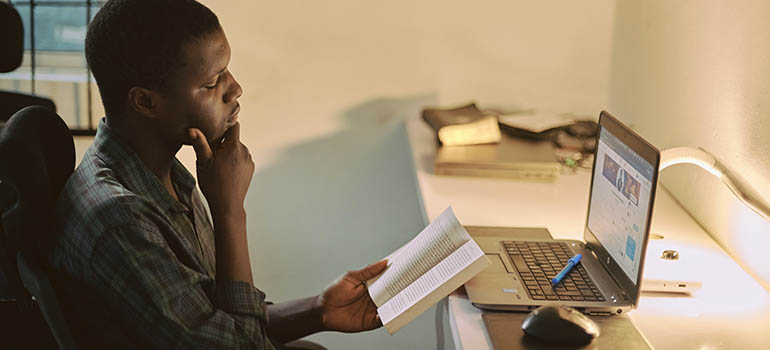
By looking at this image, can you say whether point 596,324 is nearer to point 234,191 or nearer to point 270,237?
point 234,191

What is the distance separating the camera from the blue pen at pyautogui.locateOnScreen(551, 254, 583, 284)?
1358 millimetres

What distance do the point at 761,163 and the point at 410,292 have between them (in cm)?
72

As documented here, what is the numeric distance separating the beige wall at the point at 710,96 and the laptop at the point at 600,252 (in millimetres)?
303

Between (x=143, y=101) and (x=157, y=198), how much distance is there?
16cm

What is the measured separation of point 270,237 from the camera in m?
2.71

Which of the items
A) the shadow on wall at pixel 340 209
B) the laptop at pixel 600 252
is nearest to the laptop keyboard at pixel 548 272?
the laptop at pixel 600 252

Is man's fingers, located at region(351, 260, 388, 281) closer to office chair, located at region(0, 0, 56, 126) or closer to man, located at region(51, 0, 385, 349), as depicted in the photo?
man, located at region(51, 0, 385, 349)

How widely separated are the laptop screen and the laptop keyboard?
6 cm

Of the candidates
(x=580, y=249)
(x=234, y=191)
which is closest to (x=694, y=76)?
(x=580, y=249)

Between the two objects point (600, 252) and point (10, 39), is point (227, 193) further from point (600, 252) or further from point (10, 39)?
point (10, 39)

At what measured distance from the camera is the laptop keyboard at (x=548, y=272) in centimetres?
131

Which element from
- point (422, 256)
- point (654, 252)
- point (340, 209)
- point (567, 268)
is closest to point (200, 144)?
point (422, 256)

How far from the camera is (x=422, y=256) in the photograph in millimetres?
1379

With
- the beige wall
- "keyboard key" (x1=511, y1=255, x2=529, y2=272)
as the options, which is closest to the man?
"keyboard key" (x1=511, y1=255, x2=529, y2=272)
